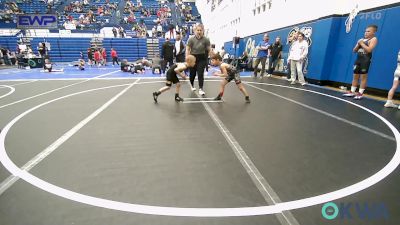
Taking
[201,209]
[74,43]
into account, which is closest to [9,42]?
[74,43]

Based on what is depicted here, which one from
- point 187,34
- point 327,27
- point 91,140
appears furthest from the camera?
point 187,34

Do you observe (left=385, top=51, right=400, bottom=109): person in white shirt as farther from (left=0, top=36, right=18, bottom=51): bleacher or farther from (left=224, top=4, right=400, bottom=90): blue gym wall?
(left=0, top=36, right=18, bottom=51): bleacher

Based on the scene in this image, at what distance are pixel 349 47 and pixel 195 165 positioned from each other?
7470 millimetres

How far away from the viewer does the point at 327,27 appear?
835cm

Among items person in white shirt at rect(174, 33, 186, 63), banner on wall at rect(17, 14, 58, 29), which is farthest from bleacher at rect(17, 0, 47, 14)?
person in white shirt at rect(174, 33, 186, 63)

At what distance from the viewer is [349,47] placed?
7.64 m

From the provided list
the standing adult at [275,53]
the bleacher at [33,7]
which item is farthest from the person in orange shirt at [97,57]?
the bleacher at [33,7]

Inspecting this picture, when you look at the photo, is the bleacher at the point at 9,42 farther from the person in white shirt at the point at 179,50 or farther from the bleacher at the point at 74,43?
the person in white shirt at the point at 179,50

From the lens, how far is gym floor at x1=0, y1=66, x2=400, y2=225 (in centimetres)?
183

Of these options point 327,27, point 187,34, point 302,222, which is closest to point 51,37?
point 187,34

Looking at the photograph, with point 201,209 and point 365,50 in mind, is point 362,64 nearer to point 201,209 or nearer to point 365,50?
point 365,50

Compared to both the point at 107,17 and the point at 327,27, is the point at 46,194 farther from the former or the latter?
the point at 107,17

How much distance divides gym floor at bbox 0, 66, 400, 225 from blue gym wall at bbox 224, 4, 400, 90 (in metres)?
2.30

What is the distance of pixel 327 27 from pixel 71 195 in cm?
914
